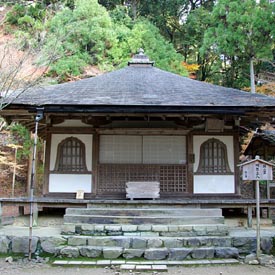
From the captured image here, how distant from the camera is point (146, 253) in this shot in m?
6.93

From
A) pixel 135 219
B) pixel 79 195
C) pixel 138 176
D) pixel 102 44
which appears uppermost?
pixel 102 44

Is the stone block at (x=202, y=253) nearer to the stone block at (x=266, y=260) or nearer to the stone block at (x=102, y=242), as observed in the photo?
the stone block at (x=266, y=260)

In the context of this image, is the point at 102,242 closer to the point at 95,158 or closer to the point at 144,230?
the point at 144,230

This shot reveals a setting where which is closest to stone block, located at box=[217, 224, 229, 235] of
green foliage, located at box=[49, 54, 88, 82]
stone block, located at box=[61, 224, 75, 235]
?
stone block, located at box=[61, 224, 75, 235]

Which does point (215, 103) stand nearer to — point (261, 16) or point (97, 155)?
point (97, 155)

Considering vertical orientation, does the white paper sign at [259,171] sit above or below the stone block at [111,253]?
above

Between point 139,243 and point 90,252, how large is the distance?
3.43 ft

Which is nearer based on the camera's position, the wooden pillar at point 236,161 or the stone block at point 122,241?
the stone block at point 122,241

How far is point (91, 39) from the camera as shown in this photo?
717 inches

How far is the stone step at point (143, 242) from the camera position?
715 centimetres

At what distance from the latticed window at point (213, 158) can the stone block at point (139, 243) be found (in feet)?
11.4

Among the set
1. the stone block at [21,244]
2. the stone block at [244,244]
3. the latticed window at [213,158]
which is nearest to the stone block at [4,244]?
the stone block at [21,244]

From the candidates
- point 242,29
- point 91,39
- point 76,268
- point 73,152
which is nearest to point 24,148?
point 91,39

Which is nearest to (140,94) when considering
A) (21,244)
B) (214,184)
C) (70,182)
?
(70,182)
